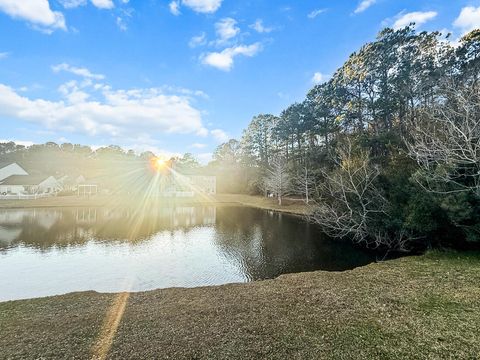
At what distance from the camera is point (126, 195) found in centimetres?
4706

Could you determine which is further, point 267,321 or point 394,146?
point 394,146

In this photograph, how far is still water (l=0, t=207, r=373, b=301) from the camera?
33.5ft

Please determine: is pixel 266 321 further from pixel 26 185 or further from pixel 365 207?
pixel 26 185

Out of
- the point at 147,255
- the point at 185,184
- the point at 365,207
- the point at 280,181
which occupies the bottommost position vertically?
the point at 147,255

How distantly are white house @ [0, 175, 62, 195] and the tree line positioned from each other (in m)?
34.3

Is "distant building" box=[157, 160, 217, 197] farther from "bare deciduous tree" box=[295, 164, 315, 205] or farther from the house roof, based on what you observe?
"bare deciduous tree" box=[295, 164, 315, 205]

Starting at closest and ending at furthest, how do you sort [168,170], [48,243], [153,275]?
[153,275], [48,243], [168,170]

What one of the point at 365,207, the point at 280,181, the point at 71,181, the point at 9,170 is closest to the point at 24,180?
the point at 71,181

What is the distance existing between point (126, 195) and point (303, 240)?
3796 centimetres

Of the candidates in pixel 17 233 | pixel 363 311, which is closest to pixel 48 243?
pixel 17 233

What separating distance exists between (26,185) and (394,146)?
169ft

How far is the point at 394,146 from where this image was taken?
18594 mm

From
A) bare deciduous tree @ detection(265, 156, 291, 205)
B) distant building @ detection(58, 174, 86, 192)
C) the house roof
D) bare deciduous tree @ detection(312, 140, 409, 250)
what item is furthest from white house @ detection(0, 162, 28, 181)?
bare deciduous tree @ detection(312, 140, 409, 250)

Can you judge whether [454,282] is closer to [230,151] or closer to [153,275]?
[153,275]
